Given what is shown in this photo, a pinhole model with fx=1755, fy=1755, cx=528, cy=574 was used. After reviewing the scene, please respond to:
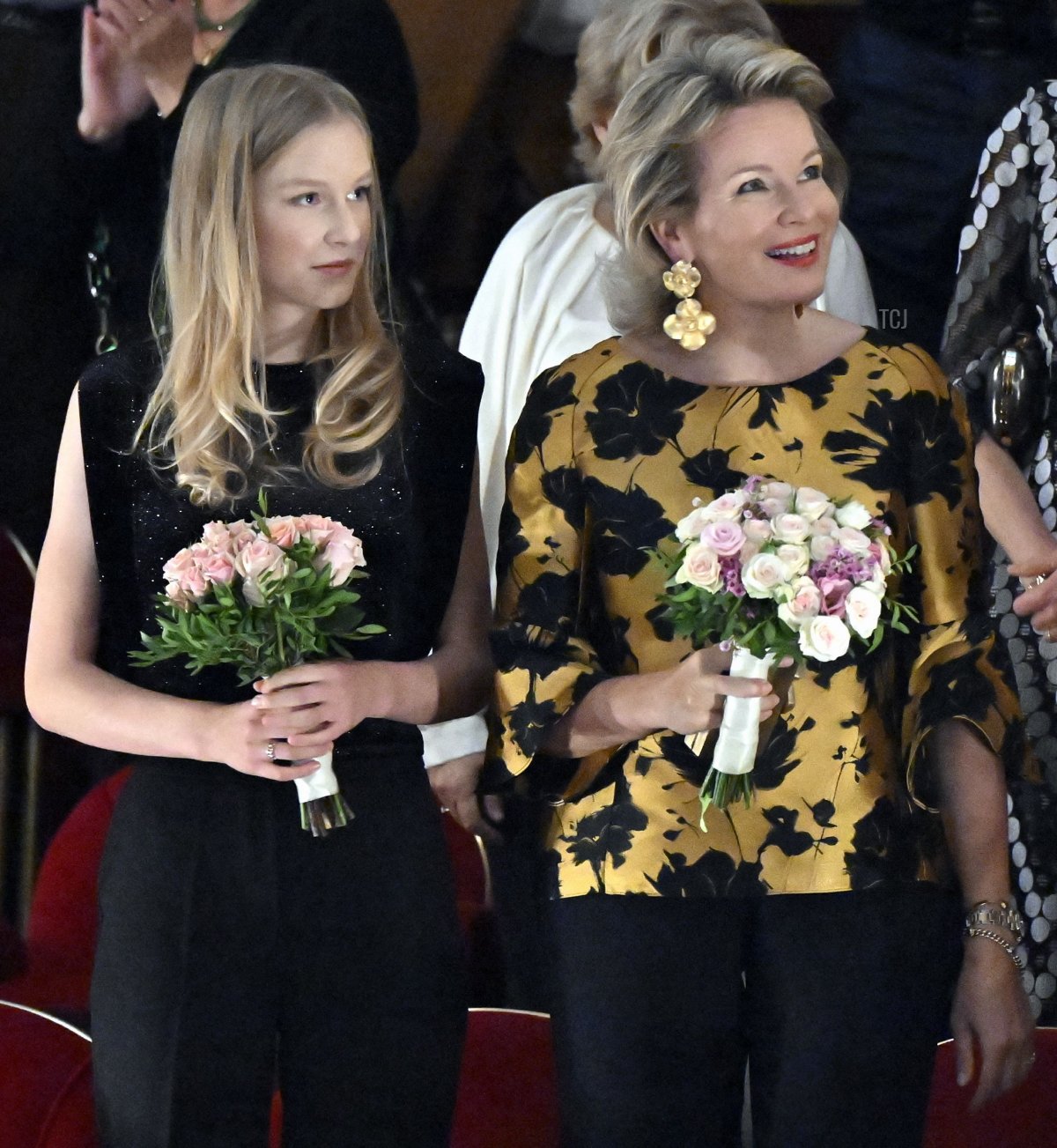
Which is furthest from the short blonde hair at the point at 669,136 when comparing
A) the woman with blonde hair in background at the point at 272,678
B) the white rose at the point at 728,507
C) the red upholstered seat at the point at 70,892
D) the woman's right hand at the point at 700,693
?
the red upholstered seat at the point at 70,892

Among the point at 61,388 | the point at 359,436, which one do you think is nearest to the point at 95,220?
the point at 61,388

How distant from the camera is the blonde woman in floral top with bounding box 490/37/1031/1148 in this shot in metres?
1.97

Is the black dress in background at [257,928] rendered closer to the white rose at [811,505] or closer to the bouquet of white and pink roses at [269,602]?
the bouquet of white and pink roses at [269,602]

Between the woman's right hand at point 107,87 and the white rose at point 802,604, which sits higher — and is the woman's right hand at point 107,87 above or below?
above

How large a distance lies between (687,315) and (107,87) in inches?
64.9

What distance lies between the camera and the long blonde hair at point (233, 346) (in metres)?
2.17

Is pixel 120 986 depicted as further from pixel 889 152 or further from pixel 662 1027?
pixel 889 152

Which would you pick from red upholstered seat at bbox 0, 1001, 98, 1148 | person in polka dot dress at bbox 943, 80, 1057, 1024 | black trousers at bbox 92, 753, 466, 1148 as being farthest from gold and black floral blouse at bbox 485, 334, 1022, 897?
red upholstered seat at bbox 0, 1001, 98, 1148

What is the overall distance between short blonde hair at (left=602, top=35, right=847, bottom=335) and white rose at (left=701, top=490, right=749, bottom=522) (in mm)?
369

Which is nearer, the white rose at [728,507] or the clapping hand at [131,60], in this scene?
the white rose at [728,507]

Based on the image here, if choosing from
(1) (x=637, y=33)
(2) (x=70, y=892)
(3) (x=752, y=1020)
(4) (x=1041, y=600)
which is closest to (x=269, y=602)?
(3) (x=752, y=1020)

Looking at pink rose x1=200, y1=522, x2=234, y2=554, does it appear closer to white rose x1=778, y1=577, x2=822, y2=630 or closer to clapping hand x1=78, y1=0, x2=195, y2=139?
white rose x1=778, y1=577, x2=822, y2=630

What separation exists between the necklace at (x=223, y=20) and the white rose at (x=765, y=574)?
183 cm

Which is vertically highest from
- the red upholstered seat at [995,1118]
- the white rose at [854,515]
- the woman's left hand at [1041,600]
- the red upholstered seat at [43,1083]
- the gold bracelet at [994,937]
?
the woman's left hand at [1041,600]
